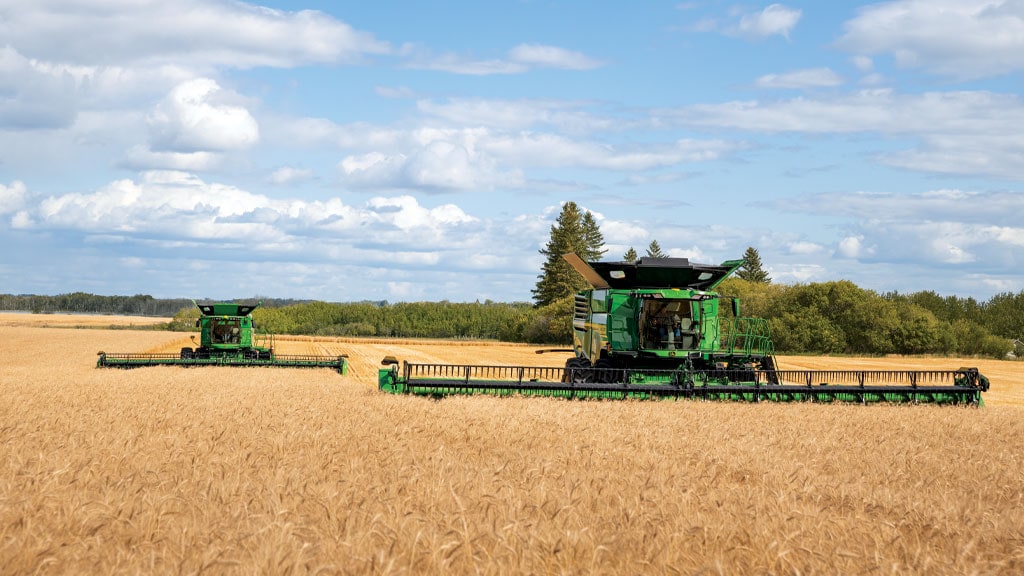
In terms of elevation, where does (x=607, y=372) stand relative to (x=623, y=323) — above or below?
below

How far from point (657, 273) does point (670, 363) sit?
1.83 metres

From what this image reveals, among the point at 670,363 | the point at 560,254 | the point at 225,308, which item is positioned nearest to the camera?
the point at 670,363

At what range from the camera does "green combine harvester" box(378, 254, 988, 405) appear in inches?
693

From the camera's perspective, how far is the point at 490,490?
708 centimetres

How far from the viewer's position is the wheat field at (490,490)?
505cm

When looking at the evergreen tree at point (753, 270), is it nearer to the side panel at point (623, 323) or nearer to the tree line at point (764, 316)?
the tree line at point (764, 316)

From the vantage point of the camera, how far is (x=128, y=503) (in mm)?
6070

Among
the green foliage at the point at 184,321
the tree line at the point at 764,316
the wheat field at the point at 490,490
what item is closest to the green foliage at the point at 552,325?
the tree line at the point at 764,316

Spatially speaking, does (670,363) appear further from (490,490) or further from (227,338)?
(227,338)

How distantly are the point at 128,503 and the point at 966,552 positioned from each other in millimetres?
5016

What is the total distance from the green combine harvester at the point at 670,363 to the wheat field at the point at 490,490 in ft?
8.95

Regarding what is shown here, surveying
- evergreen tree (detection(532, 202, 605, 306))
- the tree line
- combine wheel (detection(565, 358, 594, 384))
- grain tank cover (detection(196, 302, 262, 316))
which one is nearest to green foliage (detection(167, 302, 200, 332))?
the tree line

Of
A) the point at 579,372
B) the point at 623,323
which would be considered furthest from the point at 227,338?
the point at 623,323

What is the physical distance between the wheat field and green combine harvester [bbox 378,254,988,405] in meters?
2.73
